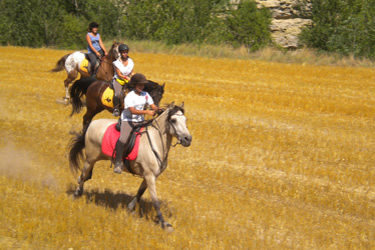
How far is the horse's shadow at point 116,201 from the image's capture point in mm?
8234

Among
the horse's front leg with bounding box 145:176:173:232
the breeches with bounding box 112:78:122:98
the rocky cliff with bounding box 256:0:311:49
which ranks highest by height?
the breeches with bounding box 112:78:122:98

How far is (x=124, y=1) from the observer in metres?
39.2

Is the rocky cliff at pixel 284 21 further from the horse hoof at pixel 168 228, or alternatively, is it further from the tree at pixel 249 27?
the horse hoof at pixel 168 228

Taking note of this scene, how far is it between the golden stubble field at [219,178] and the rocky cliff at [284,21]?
20.2 meters

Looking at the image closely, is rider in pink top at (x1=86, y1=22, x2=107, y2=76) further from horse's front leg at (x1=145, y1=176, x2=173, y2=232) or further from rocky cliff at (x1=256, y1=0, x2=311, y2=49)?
rocky cliff at (x1=256, y1=0, x2=311, y2=49)

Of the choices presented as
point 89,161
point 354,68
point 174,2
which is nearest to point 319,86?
point 354,68

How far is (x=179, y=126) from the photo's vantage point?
7320 mm

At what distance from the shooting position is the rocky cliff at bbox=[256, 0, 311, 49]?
129ft

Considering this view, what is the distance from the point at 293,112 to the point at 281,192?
680 cm

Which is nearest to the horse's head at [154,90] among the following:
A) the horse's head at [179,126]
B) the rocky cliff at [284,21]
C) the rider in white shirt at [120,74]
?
the rider in white shirt at [120,74]

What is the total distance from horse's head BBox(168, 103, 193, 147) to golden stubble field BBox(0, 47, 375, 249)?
1.39 m

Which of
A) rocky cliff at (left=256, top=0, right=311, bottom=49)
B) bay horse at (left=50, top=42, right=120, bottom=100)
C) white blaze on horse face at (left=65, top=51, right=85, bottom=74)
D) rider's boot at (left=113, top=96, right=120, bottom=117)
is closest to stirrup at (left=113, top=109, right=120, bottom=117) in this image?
rider's boot at (left=113, top=96, right=120, bottom=117)

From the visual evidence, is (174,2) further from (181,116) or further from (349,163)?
(181,116)

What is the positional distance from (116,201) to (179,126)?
A: 2292mm
